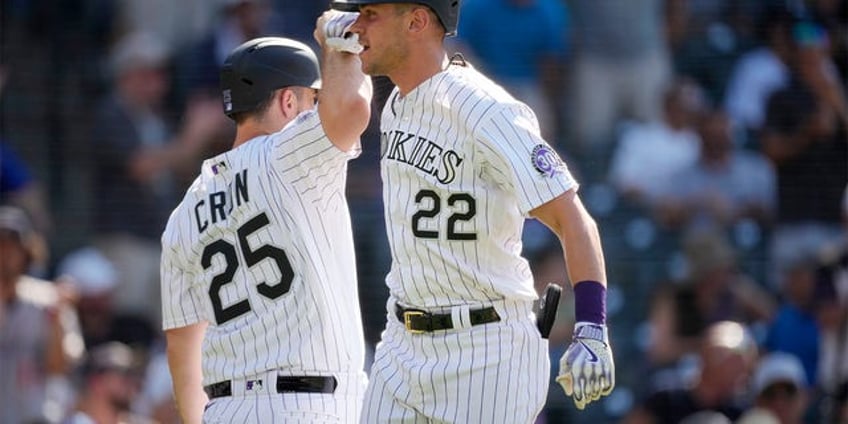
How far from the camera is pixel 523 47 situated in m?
9.65

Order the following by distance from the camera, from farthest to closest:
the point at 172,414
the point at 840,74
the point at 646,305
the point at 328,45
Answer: the point at 840,74 < the point at 646,305 < the point at 172,414 < the point at 328,45

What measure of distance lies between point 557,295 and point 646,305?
492cm

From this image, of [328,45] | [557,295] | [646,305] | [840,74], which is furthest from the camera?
[840,74]

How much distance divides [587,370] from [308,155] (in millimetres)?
1186

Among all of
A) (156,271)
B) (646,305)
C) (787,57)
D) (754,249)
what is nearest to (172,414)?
(156,271)

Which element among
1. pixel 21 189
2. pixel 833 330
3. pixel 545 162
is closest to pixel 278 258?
pixel 545 162

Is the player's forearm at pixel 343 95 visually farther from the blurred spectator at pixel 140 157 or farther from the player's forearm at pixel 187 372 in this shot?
the blurred spectator at pixel 140 157

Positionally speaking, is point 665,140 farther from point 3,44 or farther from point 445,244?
point 445,244

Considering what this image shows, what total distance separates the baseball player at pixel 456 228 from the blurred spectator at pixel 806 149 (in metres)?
5.14

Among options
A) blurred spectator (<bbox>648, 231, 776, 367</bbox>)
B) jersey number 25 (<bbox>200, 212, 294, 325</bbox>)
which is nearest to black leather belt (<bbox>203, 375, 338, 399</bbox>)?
jersey number 25 (<bbox>200, 212, 294, 325</bbox>)

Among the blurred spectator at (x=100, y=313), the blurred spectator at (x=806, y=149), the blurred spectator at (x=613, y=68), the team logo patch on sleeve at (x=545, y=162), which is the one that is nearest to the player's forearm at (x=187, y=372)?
the team logo patch on sleeve at (x=545, y=162)

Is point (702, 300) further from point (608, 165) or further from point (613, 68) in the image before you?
point (613, 68)

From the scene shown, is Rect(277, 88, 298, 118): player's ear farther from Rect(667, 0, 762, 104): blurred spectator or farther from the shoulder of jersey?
Rect(667, 0, 762, 104): blurred spectator

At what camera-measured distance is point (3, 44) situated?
1030 cm
